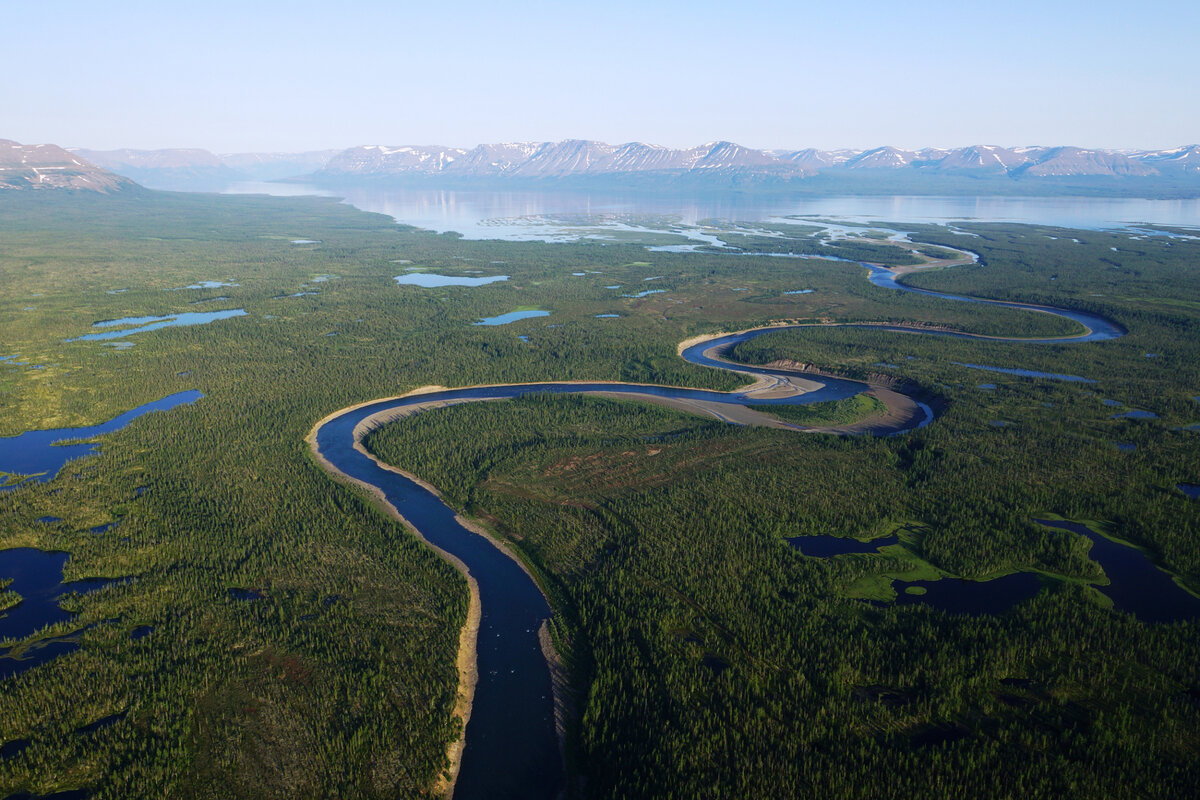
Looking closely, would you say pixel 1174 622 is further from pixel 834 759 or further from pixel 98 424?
pixel 98 424

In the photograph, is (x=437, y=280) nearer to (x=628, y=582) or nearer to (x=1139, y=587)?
(x=628, y=582)

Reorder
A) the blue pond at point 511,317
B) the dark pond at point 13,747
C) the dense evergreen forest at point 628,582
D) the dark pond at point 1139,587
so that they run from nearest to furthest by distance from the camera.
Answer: the dark pond at point 13,747
the dense evergreen forest at point 628,582
the dark pond at point 1139,587
the blue pond at point 511,317

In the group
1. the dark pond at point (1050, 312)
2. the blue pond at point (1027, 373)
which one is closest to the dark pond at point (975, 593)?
the blue pond at point (1027, 373)

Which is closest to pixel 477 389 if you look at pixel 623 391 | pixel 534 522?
pixel 623 391

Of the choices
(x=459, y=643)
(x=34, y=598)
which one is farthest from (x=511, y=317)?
(x=459, y=643)

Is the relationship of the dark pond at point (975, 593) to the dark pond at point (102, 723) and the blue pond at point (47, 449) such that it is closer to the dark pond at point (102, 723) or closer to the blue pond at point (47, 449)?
the dark pond at point (102, 723)
